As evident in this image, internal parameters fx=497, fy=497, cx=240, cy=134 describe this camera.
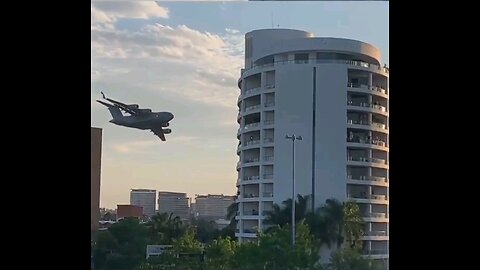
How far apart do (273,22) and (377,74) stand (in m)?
0.30

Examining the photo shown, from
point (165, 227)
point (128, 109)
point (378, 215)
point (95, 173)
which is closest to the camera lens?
point (95, 173)

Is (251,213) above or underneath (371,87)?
underneath

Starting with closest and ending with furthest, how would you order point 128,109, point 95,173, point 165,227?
1. point 95,173
2. point 128,109
3. point 165,227

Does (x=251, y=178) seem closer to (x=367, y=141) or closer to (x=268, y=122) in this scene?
(x=268, y=122)

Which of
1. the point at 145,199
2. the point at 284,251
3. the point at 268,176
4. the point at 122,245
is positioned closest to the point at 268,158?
the point at 268,176

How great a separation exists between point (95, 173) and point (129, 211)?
344mm

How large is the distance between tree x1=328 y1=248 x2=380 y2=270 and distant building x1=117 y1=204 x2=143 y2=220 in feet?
1.84

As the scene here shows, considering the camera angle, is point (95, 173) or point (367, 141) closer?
point (95, 173)

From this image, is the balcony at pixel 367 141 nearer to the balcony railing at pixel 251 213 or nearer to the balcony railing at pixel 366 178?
the balcony railing at pixel 366 178

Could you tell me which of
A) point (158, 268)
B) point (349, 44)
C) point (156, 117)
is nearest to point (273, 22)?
point (349, 44)

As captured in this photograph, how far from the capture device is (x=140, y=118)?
1302 mm

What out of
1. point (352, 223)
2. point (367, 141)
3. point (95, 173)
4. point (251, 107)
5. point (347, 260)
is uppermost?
point (251, 107)

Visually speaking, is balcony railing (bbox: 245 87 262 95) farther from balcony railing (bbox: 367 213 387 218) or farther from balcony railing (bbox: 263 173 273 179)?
balcony railing (bbox: 367 213 387 218)
